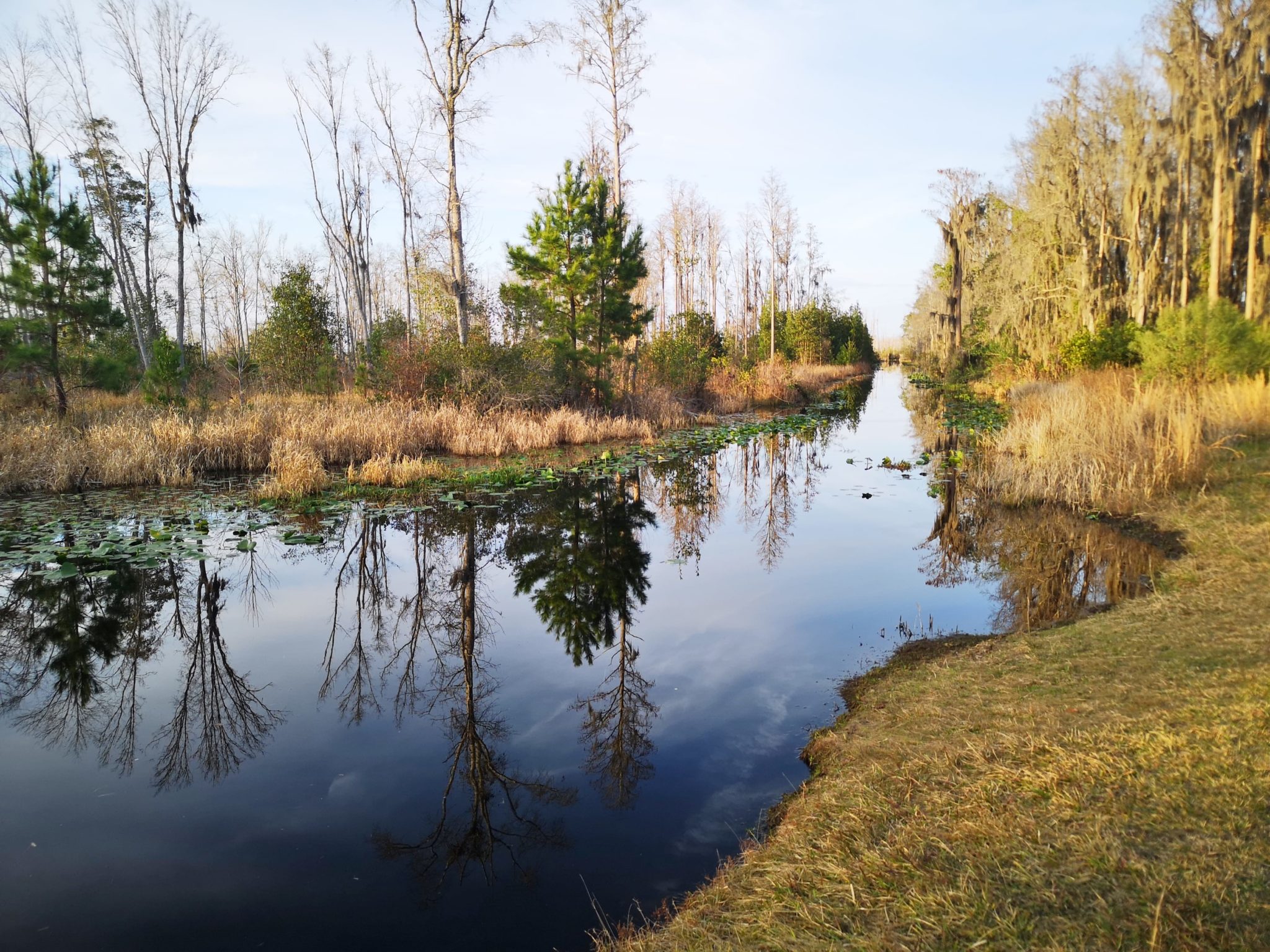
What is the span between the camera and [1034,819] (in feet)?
9.59

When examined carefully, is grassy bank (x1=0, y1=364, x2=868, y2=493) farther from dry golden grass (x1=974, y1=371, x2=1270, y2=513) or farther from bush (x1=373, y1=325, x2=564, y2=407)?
dry golden grass (x1=974, y1=371, x2=1270, y2=513)

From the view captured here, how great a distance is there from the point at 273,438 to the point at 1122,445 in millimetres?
15272

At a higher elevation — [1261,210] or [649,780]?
[1261,210]

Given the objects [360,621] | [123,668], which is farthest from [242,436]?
[123,668]

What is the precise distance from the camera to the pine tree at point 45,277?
15.6 m

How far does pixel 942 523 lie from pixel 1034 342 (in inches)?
910

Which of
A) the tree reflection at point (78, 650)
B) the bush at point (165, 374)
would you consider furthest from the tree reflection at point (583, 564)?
the bush at point (165, 374)

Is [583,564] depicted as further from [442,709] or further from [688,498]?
[688,498]

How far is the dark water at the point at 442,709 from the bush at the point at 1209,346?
879 cm

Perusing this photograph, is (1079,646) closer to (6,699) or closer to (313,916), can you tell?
(313,916)

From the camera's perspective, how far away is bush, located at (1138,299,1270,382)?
48.9ft

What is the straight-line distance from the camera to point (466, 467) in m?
14.9

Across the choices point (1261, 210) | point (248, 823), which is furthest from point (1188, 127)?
point (248, 823)

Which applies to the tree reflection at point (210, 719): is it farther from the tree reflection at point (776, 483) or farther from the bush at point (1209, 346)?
the bush at point (1209, 346)
